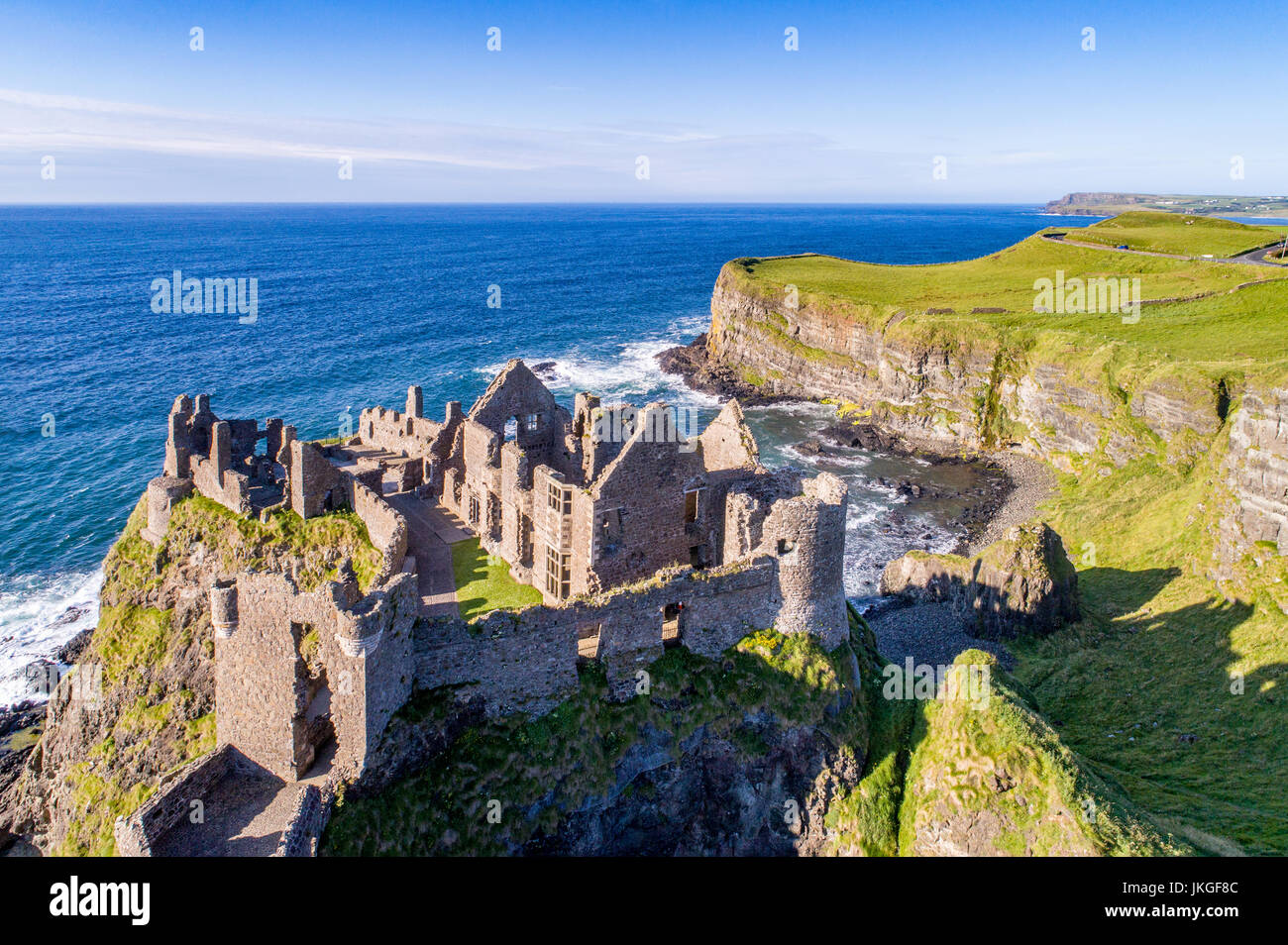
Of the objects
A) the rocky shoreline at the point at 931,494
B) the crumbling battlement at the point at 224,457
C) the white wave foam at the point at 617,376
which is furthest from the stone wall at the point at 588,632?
the white wave foam at the point at 617,376

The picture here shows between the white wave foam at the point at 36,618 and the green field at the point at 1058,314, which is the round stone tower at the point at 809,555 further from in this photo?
the white wave foam at the point at 36,618

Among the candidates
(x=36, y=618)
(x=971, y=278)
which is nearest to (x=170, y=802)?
(x=36, y=618)

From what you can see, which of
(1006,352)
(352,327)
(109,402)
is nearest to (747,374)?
(1006,352)

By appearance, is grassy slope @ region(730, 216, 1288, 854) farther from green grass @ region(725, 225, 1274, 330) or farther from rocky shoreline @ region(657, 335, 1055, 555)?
green grass @ region(725, 225, 1274, 330)

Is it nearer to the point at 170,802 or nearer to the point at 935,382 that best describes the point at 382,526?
the point at 170,802

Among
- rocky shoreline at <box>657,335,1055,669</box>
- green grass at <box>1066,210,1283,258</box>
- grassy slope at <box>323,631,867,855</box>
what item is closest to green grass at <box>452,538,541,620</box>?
grassy slope at <box>323,631,867,855</box>
